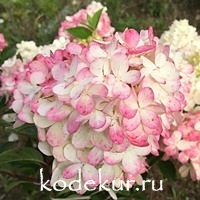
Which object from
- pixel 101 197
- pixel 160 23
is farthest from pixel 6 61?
pixel 160 23

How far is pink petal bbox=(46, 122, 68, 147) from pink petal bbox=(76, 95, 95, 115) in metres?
0.07

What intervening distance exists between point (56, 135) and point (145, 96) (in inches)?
6.1

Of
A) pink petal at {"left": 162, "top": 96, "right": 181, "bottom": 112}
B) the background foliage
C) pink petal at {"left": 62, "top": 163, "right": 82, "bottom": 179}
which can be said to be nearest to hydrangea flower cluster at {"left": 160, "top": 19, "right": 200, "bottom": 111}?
pink petal at {"left": 162, "top": 96, "right": 181, "bottom": 112}

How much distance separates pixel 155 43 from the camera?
924 millimetres

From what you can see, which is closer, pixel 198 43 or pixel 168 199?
pixel 198 43

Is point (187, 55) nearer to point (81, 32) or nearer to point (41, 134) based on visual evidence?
point (81, 32)

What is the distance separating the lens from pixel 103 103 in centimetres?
86

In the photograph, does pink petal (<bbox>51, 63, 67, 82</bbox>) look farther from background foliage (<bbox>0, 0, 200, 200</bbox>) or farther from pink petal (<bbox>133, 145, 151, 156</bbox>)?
background foliage (<bbox>0, 0, 200, 200</bbox>)

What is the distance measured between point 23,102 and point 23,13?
202 cm

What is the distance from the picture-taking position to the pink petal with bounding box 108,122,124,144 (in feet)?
2.78

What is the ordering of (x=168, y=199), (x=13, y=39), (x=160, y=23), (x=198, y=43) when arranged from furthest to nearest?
(x=160, y=23)
(x=13, y=39)
(x=168, y=199)
(x=198, y=43)

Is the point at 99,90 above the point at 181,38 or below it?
below

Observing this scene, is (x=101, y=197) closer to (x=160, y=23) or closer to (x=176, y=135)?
(x=176, y=135)

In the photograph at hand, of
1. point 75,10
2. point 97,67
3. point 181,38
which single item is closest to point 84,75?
point 97,67
